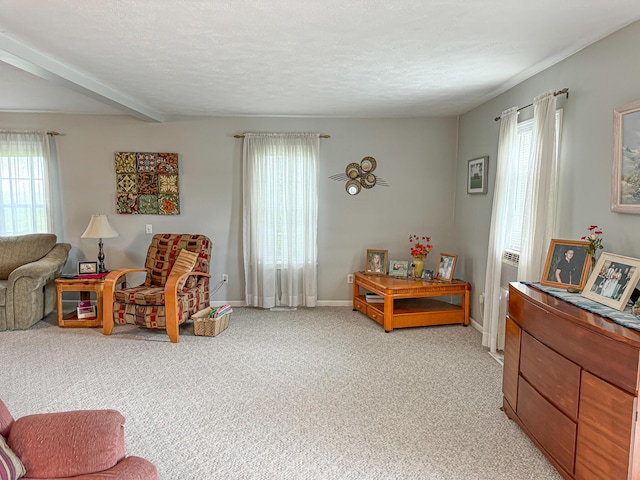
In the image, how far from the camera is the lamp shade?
474 centimetres

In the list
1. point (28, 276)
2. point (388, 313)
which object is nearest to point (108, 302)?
point (28, 276)

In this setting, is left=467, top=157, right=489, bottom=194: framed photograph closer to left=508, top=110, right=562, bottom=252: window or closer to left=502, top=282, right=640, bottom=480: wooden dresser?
left=508, top=110, right=562, bottom=252: window

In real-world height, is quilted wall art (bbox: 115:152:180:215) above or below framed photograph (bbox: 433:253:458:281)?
above

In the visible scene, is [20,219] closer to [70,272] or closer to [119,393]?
[70,272]

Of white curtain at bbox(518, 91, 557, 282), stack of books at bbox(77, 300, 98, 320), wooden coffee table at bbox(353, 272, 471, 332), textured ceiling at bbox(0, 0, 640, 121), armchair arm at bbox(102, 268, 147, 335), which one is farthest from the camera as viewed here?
stack of books at bbox(77, 300, 98, 320)

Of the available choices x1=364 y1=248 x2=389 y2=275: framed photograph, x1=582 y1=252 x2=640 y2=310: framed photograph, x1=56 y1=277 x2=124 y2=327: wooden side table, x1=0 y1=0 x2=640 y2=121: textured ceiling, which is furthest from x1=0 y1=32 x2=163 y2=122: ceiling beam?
x1=582 y1=252 x2=640 y2=310: framed photograph

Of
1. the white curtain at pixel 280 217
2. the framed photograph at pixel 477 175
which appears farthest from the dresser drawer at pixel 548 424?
the white curtain at pixel 280 217

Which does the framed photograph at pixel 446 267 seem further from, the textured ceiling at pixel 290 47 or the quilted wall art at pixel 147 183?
the quilted wall art at pixel 147 183

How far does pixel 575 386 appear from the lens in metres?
1.99

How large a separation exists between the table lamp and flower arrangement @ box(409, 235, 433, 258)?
11.5ft

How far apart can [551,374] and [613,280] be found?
0.59m

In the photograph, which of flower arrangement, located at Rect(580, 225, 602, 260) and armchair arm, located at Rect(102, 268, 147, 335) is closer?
flower arrangement, located at Rect(580, 225, 602, 260)

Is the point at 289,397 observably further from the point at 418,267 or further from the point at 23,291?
the point at 23,291

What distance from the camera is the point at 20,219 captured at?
203 inches
